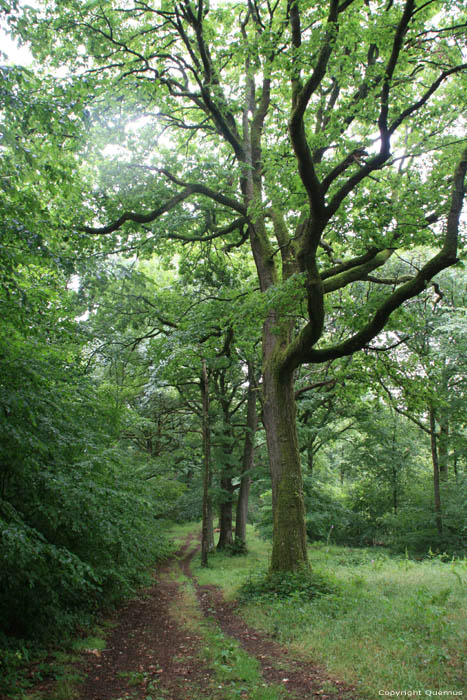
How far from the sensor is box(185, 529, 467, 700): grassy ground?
4.26 metres

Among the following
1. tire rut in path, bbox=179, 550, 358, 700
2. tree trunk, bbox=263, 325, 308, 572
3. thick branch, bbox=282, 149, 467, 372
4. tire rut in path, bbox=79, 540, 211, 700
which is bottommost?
tire rut in path, bbox=79, 540, 211, 700

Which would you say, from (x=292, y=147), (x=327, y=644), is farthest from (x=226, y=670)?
(x=292, y=147)

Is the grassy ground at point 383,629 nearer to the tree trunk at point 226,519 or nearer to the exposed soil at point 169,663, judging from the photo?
the exposed soil at point 169,663

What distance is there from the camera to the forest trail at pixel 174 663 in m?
4.56

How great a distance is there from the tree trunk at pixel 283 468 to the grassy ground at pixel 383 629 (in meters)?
1.05

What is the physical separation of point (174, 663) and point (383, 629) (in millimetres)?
2823

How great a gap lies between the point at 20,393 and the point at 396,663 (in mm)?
4954

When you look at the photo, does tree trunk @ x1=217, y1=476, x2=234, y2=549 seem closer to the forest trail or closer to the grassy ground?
the grassy ground

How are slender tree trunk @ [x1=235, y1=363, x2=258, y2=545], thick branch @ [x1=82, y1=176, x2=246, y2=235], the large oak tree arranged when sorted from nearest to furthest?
the large oak tree < thick branch @ [x1=82, y1=176, x2=246, y2=235] < slender tree trunk @ [x1=235, y1=363, x2=258, y2=545]

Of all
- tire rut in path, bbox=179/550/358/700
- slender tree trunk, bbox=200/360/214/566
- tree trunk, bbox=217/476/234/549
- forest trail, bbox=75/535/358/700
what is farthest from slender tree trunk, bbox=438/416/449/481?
tire rut in path, bbox=179/550/358/700

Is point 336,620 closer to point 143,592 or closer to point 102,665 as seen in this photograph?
point 102,665

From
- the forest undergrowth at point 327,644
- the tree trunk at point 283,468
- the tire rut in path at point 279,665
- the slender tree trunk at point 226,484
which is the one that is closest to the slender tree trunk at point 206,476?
the slender tree trunk at point 226,484

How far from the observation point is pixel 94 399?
683cm

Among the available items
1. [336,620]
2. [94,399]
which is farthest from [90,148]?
[336,620]
